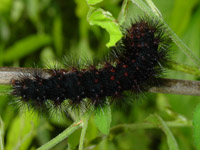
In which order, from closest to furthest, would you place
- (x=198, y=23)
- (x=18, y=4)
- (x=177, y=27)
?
(x=177, y=27), (x=198, y=23), (x=18, y=4)

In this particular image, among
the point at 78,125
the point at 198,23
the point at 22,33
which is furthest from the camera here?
the point at 22,33

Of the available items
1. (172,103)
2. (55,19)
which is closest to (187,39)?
(172,103)

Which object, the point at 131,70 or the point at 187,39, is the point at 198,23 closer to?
the point at 187,39

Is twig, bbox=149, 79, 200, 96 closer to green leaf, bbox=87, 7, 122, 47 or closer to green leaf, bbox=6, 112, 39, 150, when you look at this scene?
green leaf, bbox=87, 7, 122, 47

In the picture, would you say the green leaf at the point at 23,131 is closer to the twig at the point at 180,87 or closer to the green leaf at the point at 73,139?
the green leaf at the point at 73,139

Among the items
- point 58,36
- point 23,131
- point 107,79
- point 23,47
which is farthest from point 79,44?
point 107,79

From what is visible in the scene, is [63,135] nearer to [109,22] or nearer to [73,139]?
[73,139]

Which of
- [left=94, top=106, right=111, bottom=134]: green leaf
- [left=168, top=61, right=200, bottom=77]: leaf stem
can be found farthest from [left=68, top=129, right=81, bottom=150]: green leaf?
[left=168, top=61, right=200, bottom=77]: leaf stem

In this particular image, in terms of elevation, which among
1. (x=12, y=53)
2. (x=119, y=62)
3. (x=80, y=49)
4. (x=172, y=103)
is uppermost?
(x=12, y=53)
